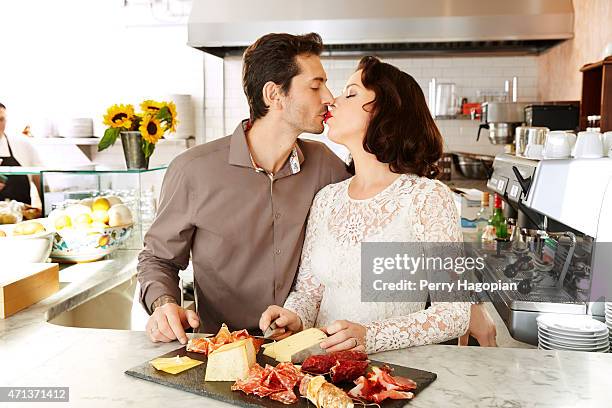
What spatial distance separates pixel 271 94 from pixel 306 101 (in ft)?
0.41

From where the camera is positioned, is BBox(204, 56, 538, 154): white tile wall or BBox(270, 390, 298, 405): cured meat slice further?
BBox(204, 56, 538, 154): white tile wall

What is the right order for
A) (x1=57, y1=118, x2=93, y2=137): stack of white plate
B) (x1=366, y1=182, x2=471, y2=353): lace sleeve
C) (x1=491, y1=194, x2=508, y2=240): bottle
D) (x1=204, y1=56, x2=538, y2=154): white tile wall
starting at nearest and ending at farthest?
(x1=366, y1=182, x2=471, y2=353): lace sleeve, (x1=491, y1=194, x2=508, y2=240): bottle, (x1=204, y1=56, x2=538, y2=154): white tile wall, (x1=57, y1=118, x2=93, y2=137): stack of white plate

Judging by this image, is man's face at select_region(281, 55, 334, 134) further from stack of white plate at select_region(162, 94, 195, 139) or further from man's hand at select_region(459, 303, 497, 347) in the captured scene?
stack of white plate at select_region(162, 94, 195, 139)

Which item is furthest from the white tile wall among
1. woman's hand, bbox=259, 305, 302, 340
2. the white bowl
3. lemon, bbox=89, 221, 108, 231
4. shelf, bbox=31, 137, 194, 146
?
woman's hand, bbox=259, 305, 302, 340

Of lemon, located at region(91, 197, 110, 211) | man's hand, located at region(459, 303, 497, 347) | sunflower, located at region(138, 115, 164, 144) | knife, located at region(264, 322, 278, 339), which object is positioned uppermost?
sunflower, located at region(138, 115, 164, 144)

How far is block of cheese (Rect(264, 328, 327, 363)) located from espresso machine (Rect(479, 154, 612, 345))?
80 cm

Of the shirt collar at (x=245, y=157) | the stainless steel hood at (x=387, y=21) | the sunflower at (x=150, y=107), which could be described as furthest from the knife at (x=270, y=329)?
the stainless steel hood at (x=387, y=21)

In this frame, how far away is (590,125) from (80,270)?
8.42 feet

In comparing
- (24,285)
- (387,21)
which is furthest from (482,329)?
(387,21)

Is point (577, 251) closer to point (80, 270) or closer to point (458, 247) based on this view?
point (458, 247)

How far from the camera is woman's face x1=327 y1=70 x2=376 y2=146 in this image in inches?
81.0

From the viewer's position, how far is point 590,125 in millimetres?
3416

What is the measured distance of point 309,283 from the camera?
6.94 feet

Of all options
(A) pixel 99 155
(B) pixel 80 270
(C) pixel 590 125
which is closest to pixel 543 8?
(C) pixel 590 125
